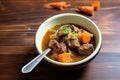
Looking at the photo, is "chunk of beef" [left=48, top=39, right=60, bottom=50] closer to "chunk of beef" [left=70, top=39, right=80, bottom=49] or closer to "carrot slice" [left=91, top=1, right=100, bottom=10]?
"chunk of beef" [left=70, top=39, right=80, bottom=49]

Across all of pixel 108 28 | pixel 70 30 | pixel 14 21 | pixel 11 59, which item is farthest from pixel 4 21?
pixel 108 28

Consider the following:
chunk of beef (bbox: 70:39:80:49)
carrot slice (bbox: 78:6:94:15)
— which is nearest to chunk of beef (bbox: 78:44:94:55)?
chunk of beef (bbox: 70:39:80:49)

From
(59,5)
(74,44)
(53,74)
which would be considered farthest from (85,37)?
(59,5)

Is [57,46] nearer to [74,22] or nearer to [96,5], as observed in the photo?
[74,22]

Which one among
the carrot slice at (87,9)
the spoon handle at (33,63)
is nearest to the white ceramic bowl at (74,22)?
the spoon handle at (33,63)

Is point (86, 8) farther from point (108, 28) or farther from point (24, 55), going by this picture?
point (24, 55)

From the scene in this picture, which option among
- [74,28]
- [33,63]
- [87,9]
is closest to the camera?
[33,63]
